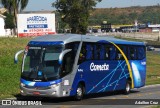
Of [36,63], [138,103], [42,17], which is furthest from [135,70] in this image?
[42,17]

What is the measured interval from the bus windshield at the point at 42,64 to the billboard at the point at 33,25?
32229 mm

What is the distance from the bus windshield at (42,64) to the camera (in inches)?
794

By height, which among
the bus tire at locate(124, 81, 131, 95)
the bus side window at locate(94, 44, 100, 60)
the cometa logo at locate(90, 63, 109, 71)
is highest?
the bus side window at locate(94, 44, 100, 60)

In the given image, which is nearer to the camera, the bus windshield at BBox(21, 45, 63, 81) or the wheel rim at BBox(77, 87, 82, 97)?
the bus windshield at BBox(21, 45, 63, 81)

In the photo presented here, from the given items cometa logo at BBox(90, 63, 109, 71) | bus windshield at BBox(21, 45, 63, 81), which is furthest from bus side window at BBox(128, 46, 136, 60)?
bus windshield at BBox(21, 45, 63, 81)

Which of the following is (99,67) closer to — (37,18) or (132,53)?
(132,53)

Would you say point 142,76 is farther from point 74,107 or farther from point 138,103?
point 74,107

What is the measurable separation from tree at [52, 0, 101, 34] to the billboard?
558 centimetres

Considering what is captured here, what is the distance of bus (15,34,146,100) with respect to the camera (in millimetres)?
20141

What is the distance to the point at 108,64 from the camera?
81.0 ft

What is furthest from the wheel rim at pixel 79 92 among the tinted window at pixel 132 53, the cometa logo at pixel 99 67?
the tinted window at pixel 132 53

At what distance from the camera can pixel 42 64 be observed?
20.3 meters

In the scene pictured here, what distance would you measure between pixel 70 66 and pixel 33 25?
32910mm

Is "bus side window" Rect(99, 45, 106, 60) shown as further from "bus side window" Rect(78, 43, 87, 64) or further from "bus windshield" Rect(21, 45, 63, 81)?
"bus windshield" Rect(21, 45, 63, 81)
